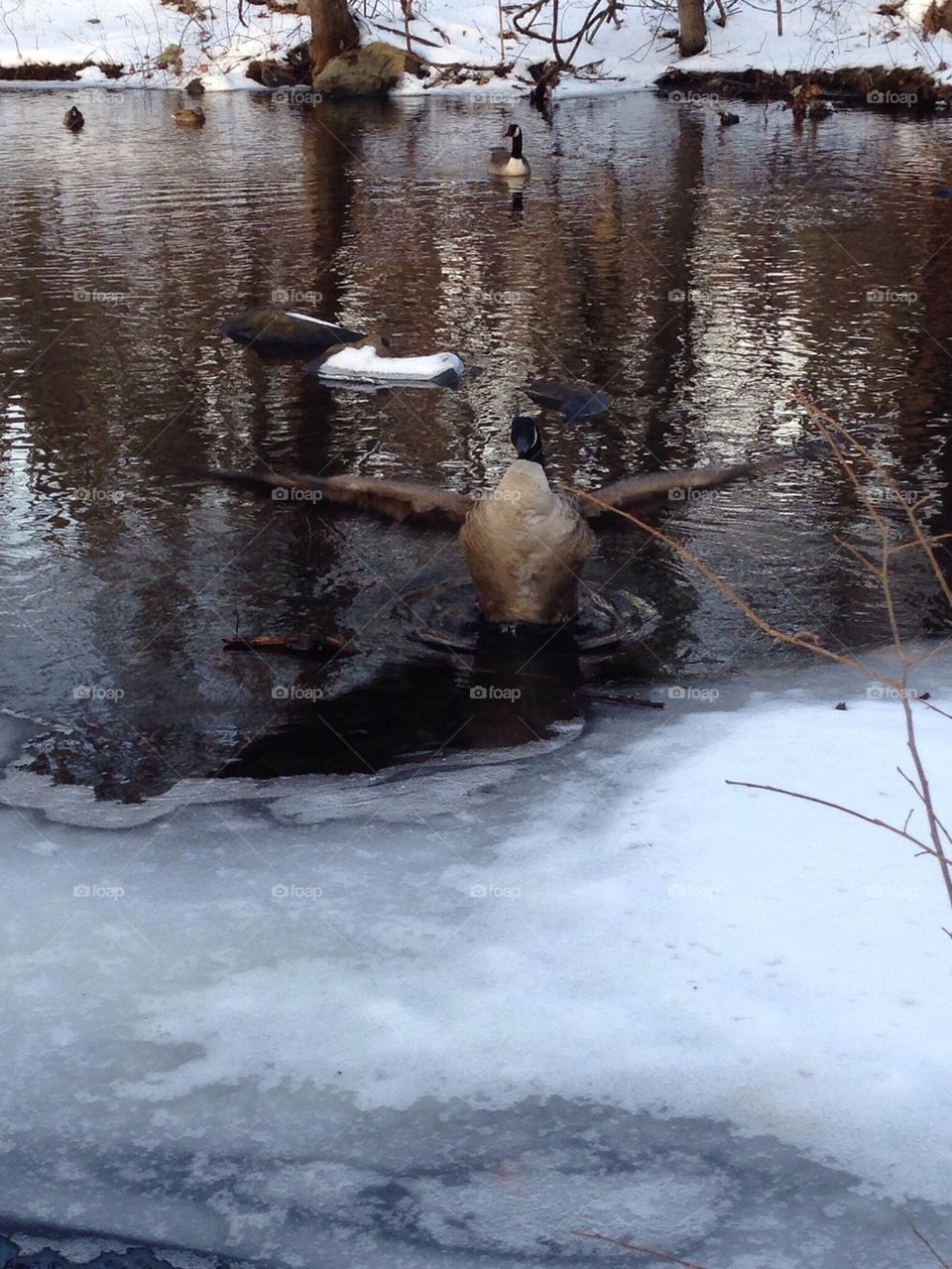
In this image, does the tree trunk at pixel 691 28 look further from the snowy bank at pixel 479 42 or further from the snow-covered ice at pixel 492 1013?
the snow-covered ice at pixel 492 1013

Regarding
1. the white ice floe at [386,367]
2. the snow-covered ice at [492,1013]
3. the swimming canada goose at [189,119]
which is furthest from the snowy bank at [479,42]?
the snow-covered ice at [492,1013]

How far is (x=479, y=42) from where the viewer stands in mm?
31188

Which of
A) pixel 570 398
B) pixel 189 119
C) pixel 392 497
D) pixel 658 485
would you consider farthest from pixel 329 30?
pixel 658 485

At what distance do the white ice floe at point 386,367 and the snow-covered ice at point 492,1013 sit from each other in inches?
216

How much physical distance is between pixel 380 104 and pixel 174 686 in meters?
23.9

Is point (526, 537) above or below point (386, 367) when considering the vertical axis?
below

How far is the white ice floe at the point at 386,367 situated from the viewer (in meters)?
10.2

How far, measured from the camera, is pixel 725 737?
205 inches

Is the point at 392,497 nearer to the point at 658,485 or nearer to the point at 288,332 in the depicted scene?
the point at 658,485

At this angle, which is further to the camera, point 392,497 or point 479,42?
point 479,42

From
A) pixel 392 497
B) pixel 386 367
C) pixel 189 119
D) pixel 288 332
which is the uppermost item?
pixel 189 119

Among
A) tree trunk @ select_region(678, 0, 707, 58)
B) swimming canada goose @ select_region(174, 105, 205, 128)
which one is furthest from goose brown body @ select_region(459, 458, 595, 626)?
tree trunk @ select_region(678, 0, 707, 58)

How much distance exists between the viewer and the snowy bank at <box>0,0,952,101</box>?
2903 cm

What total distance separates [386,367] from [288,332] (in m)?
1.17
